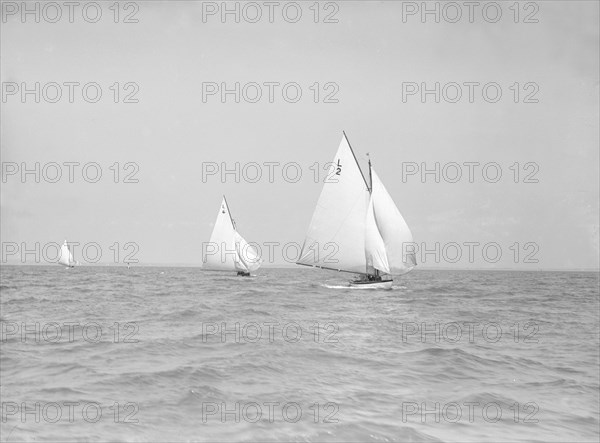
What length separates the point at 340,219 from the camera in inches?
1797

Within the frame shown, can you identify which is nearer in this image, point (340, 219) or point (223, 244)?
point (340, 219)

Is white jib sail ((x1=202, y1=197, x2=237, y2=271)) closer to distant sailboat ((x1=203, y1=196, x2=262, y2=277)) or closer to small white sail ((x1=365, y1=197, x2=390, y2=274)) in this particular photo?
distant sailboat ((x1=203, y1=196, x2=262, y2=277))

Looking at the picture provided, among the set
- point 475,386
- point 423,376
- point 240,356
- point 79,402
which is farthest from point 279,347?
point 79,402

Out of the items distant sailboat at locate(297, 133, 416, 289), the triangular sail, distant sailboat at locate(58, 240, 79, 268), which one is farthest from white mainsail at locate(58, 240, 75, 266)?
distant sailboat at locate(297, 133, 416, 289)

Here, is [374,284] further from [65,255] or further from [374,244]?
[65,255]

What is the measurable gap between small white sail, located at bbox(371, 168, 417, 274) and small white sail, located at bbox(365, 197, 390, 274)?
0.40 m

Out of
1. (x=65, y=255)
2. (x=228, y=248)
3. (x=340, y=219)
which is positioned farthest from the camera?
(x=65, y=255)

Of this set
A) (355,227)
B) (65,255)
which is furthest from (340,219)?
(65,255)

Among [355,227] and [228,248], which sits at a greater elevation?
[355,227]

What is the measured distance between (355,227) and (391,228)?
2719mm

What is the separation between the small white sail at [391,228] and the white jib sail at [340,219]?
3.22ft

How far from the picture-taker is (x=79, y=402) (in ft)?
36.6

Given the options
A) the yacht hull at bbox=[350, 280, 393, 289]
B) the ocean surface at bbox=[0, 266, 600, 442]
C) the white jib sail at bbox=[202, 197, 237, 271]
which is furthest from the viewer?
the white jib sail at bbox=[202, 197, 237, 271]

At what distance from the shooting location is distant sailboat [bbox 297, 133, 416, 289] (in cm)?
4534
